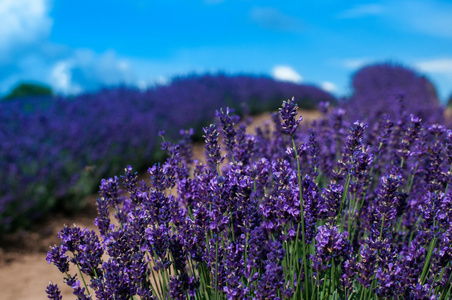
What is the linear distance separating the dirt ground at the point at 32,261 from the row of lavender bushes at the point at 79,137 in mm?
207

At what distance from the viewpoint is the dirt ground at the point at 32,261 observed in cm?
430

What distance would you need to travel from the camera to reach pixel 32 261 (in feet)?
17.1

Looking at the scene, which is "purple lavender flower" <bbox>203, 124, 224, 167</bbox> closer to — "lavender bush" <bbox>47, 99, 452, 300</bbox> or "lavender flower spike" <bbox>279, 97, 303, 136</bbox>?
"lavender bush" <bbox>47, 99, 452, 300</bbox>

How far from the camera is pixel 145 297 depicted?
175cm

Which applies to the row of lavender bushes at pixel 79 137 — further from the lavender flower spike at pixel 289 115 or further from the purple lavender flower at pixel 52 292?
the lavender flower spike at pixel 289 115

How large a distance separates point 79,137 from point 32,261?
2.61m

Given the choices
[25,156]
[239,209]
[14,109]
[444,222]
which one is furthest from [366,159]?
[14,109]

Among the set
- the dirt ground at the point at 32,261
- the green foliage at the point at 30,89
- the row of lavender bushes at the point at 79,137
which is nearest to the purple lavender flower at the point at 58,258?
the row of lavender bushes at the point at 79,137

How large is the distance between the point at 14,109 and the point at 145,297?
833 centimetres

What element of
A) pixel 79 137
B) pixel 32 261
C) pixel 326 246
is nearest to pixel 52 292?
pixel 326 246

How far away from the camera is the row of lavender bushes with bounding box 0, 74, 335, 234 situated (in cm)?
584

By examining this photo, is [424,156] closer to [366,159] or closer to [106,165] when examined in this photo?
[366,159]

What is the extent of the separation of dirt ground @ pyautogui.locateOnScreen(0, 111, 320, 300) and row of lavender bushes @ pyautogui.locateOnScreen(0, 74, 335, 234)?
0.21 metres

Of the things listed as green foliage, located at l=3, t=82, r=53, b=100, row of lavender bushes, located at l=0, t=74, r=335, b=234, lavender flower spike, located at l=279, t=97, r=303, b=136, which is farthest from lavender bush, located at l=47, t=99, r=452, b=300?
green foliage, located at l=3, t=82, r=53, b=100
